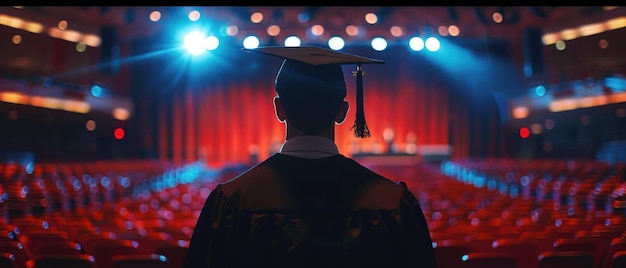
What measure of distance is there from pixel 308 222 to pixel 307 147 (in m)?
0.23

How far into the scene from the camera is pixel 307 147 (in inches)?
82.1

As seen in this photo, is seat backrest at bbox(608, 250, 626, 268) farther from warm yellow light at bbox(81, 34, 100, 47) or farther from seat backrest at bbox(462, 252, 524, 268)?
warm yellow light at bbox(81, 34, 100, 47)

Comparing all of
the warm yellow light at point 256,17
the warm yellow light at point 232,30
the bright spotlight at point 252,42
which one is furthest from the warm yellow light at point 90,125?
the warm yellow light at point 256,17

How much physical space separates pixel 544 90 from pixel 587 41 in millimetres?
2018

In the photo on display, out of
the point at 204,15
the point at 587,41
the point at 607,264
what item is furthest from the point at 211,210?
the point at 587,41

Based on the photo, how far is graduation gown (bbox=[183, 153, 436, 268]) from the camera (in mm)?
2023

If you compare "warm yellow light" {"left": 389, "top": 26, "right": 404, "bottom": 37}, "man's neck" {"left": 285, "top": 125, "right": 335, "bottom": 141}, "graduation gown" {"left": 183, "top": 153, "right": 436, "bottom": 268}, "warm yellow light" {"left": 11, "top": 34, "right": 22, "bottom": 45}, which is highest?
"warm yellow light" {"left": 389, "top": 26, "right": 404, "bottom": 37}

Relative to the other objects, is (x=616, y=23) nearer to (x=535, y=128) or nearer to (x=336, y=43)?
(x=535, y=128)

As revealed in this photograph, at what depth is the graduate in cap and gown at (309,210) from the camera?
2.03m

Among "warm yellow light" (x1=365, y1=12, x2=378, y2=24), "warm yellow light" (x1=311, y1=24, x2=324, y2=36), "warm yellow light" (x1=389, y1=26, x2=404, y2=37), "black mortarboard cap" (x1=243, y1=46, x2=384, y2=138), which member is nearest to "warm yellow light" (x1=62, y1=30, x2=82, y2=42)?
"warm yellow light" (x1=311, y1=24, x2=324, y2=36)

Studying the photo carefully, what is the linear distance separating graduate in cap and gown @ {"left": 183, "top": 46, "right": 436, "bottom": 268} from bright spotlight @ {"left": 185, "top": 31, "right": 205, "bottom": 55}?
18770mm

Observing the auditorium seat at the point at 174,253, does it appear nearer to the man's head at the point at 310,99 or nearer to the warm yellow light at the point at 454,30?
the man's head at the point at 310,99

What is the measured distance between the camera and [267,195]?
2.06 m

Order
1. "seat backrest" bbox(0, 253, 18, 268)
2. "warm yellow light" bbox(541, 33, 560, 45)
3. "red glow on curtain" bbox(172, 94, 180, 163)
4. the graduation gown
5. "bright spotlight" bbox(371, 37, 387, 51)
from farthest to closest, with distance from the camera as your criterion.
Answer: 1. "red glow on curtain" bbox(172, 94, 180, 163)
2. "warm yellow light" bbox(541, 33, 560, 45)
3. "bright spotlight" bbox(371, 37, 387, 51)
4. "seat backrest" bbox(0, 253, 18, 268)
5. the graduation gown
